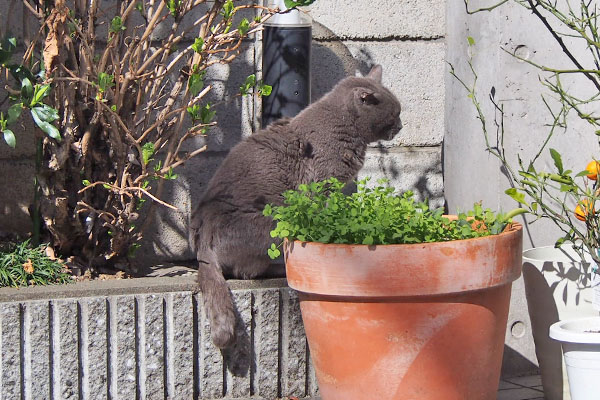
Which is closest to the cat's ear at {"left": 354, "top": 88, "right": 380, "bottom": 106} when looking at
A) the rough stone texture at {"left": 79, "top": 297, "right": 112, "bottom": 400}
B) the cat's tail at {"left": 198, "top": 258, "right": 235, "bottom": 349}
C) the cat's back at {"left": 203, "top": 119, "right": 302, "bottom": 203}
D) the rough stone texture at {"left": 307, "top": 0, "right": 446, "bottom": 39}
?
the cat's back at {"left": 203, "top": 119, "right": 302, "bottom": 203}

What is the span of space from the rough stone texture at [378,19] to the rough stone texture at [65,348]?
188 cm

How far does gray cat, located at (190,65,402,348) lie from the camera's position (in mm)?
3240

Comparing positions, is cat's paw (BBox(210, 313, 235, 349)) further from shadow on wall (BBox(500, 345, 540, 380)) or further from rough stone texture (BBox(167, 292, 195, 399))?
shadow on wall (BBox(500, 345, 540, 380))

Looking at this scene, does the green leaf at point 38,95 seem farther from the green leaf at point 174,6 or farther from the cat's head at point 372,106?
the cat's head at point 372,106

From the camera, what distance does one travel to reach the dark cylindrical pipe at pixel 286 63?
3730 millimetres

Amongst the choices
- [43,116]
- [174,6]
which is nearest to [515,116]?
[174,6]

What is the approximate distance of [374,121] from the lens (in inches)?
149

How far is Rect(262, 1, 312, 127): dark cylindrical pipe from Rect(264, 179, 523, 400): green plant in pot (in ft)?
3.74

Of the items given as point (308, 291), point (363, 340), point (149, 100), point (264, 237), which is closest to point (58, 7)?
point (149, 100)

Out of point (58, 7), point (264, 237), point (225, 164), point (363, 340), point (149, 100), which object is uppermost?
point (58, 7)

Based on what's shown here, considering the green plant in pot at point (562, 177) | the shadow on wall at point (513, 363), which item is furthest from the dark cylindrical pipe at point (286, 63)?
the shadow on wall at point (513, 363)

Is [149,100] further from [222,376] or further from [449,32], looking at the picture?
[449,32]

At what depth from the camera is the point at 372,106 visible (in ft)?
12.3

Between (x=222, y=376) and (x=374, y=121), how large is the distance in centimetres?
141
